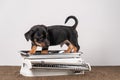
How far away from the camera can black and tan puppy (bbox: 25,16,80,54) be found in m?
1.03

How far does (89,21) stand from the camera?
146 centimetres

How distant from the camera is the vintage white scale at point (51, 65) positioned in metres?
0.99

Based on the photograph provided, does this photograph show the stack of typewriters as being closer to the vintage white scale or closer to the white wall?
the vintage white scale

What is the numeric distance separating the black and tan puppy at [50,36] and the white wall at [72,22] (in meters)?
0.33

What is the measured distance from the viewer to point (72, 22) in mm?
1423

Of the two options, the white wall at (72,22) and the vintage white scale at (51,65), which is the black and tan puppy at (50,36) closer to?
the vintage white scale at (51,65)

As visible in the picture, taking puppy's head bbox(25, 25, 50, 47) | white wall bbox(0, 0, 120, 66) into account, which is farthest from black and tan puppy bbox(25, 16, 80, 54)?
white wall bbox(0, 0, 120, 66)

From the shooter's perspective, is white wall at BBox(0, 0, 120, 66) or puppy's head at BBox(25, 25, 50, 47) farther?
white wall at BBox(0, 0, 120, 66)

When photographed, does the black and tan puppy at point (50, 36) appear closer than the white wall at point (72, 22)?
Yes

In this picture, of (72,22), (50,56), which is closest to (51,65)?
(50,56)

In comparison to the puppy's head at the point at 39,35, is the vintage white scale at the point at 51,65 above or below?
below

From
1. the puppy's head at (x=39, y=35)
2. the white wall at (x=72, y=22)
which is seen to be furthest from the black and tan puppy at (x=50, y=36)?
the white wall at (x=72, y=22)

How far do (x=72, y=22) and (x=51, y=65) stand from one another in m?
0.47

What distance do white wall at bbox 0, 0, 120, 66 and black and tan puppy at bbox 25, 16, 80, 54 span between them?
1.09 feet
